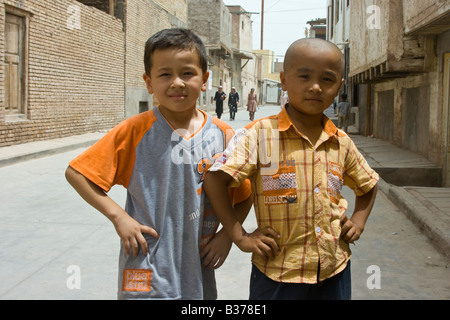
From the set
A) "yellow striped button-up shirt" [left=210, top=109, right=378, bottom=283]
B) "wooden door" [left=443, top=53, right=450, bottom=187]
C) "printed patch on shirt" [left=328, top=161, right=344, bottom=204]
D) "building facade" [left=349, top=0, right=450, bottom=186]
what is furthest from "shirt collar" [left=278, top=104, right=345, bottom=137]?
"wooden door" [left=443, top=53, right=450, bottom=187]

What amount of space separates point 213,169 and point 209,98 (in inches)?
1239

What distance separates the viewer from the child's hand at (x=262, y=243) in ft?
5.72

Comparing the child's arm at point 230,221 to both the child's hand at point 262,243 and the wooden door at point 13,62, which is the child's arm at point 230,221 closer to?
the child's hand at point 262,243

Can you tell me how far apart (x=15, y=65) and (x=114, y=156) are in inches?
413

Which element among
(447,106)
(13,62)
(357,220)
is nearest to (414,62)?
(447,106)

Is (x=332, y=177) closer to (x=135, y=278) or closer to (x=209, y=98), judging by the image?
(x=135, y=278)

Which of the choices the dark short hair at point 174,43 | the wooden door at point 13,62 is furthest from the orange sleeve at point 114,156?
the wooden door at point 13,62

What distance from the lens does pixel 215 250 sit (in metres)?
1.83

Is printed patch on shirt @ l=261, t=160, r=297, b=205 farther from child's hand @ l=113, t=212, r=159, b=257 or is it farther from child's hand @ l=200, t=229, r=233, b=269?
child's hand @ l=113, t=212, r=159, b=257

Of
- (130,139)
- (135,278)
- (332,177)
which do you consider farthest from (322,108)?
(135,278)

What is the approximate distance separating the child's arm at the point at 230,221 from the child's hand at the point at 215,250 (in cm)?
8

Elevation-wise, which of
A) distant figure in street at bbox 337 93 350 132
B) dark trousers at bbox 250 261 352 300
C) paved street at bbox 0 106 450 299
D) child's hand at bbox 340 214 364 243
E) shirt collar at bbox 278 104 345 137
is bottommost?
paved street at bbox 0 106 450 299

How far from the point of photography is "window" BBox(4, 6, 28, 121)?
10.9 meters
